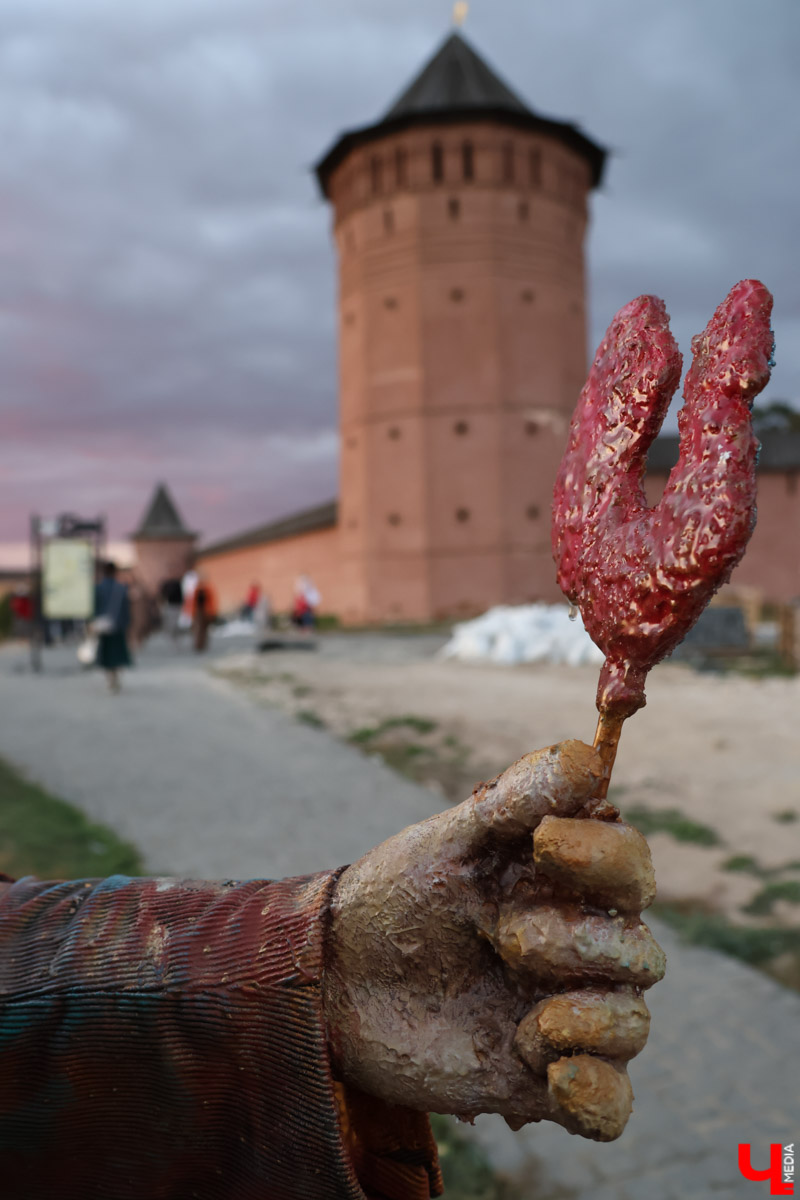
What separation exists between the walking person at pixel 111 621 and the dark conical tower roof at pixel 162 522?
90.6 ft

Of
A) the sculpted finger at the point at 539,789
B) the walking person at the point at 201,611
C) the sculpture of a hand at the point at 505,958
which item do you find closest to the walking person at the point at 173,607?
the walking person at the point at 201,611

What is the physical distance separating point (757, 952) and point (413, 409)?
20.8 m

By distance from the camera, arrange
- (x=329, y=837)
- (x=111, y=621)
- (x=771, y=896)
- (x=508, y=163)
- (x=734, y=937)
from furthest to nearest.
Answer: (x=508, y=163) < (x=111, y=621) < (x=329, y=837) < (x=771, y=896) < (x=734, y=937)

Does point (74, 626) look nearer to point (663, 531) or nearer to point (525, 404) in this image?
point (525, 404)

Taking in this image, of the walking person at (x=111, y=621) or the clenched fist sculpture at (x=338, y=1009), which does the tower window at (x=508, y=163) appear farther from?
the clenched fist sculpture at (x=338, y=1009)

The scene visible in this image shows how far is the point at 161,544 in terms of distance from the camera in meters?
37.5

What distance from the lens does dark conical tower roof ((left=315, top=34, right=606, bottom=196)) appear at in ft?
76.8

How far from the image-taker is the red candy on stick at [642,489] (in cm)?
96

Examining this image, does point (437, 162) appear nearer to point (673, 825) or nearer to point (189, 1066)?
point (673, 825)

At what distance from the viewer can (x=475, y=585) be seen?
2400 cm

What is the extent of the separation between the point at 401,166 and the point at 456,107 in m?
1.96

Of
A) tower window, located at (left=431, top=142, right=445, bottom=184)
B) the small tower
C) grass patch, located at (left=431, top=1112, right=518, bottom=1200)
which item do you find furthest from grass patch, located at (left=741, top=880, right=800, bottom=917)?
the small tower

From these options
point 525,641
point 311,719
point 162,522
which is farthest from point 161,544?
point 311,719

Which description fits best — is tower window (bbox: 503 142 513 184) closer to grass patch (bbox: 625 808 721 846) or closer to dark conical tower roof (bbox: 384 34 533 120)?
dark conical tower roof (bbox: 384 34 533 120)
